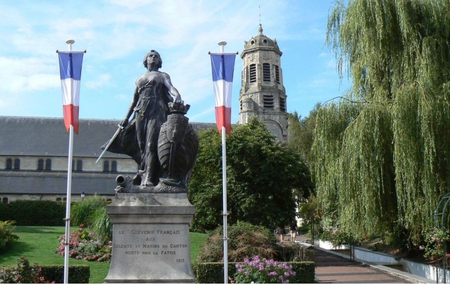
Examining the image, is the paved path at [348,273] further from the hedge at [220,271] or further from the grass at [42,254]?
the grass at [42,254]

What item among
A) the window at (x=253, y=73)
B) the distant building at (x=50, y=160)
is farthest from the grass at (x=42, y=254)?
the window at (x=253, y=73)

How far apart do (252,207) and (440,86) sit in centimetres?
1502

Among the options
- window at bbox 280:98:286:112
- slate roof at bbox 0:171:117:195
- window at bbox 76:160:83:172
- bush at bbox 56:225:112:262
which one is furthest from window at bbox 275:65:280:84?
bush at bbox 56:225:112:262

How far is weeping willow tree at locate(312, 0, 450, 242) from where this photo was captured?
14.9 metres

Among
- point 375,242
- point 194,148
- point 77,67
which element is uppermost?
point 77,67

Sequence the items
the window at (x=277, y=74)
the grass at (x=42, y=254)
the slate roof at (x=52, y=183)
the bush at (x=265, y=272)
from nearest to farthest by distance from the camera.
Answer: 1. the bush at (x=265, y=272)
2. the grass at (x=42, y=254)
3. the slate roof at (x=52, y=183)
4. the window at (x=277, y=74)

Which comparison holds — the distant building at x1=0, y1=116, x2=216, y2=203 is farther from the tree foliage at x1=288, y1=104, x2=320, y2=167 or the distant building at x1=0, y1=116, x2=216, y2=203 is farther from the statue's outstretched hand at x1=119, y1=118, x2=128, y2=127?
the statue's outstretched hand at x1=119, y1=118, x2=128, y2=127

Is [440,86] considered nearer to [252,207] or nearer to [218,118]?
[218,118]

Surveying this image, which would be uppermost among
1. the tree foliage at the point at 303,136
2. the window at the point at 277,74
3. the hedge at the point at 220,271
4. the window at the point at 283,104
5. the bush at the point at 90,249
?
the window at the point at 277,74

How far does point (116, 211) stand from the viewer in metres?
8.43

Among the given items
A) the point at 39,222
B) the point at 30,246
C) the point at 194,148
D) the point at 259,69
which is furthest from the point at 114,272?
the point at 259,69

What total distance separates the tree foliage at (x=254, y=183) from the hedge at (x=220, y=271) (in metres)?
11.3

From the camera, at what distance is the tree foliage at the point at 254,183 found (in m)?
29.2

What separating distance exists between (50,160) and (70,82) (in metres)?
49.7
